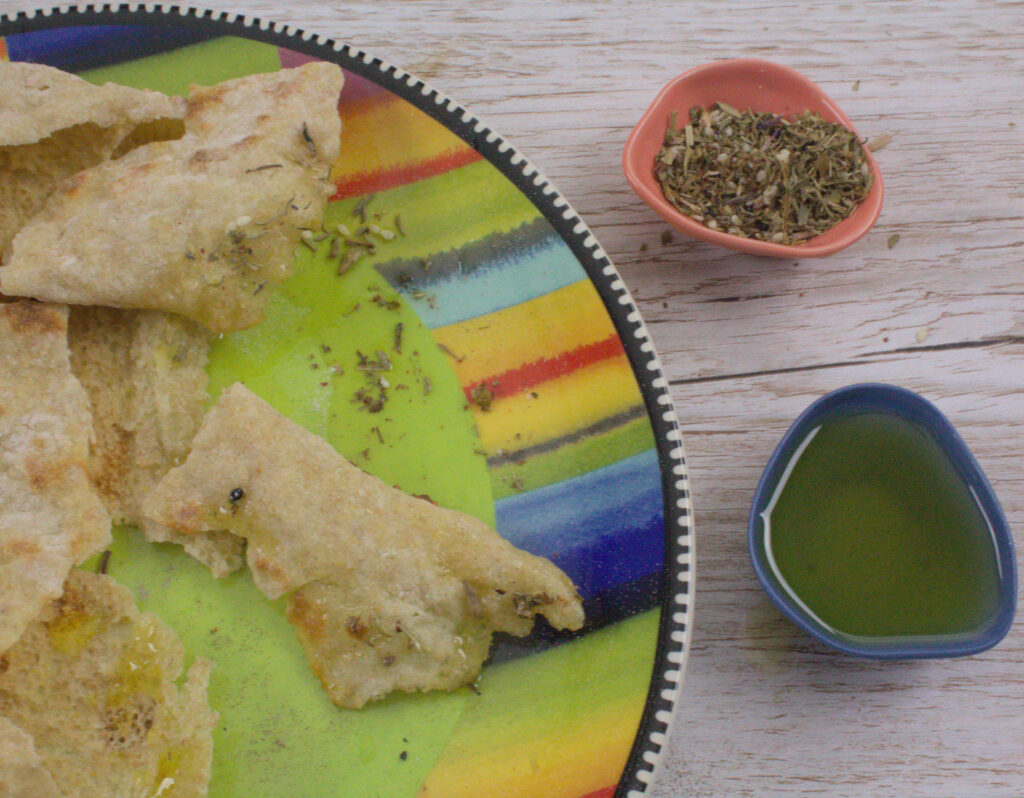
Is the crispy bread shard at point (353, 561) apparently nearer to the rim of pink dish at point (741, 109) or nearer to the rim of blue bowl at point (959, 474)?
the rim of blue bowl at point (959, 474)

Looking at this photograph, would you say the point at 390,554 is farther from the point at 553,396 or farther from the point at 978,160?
the point at 978,160

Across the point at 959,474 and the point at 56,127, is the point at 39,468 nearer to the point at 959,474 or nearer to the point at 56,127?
the point at 56,127

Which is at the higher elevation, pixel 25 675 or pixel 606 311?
pixel 606 311

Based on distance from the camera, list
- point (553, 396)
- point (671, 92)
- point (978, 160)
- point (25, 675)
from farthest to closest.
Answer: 1. point (978, 160)
2. point (671, 92)
3. point (553, 396)
4. point (25, 675)

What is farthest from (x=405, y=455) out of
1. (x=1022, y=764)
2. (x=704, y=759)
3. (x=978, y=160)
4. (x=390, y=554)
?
(x=978, y=160)

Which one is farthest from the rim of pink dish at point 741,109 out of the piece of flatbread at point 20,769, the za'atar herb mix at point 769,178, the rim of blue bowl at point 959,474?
the piece of flatbread at point 20,769

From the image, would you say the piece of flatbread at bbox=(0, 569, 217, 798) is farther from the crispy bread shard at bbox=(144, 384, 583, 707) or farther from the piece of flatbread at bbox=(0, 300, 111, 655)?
the crispy bread shard at bbox=(144, 384, 583, 707)

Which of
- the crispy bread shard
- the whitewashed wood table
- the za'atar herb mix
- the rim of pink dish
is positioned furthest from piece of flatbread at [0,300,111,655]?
the za'atar herb mix
